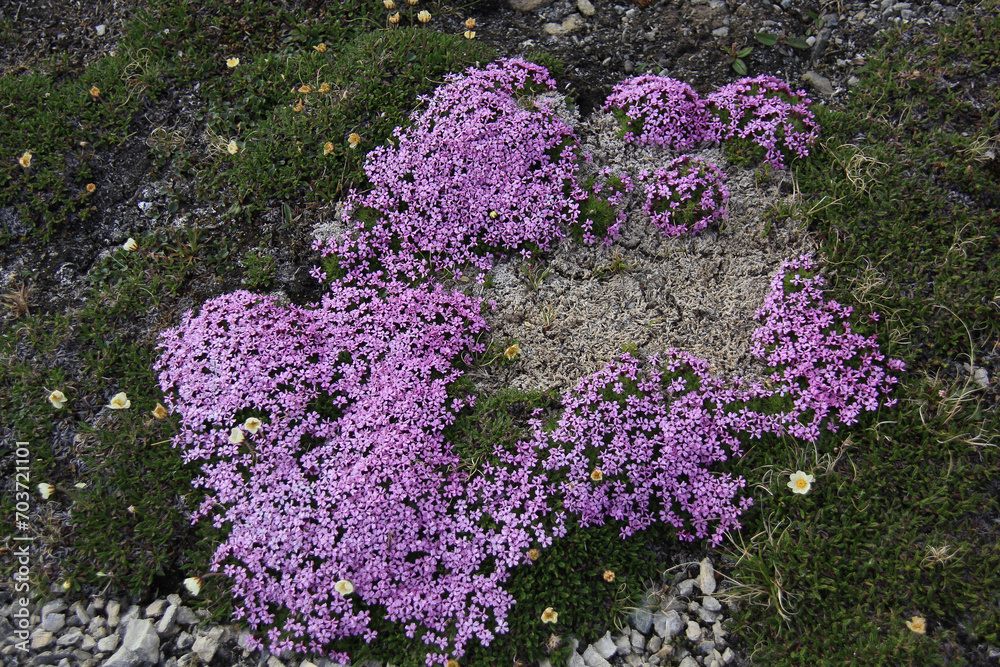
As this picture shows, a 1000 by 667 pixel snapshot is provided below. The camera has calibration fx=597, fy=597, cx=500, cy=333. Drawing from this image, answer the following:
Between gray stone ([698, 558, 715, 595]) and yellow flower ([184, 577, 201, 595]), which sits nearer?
yellow flower ([184, 577, 201, 595])

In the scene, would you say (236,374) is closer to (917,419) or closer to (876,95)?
(917,419)

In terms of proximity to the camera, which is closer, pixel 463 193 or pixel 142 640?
pixel 142 640

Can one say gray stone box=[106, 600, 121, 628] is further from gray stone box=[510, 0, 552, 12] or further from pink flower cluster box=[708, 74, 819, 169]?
gray stone box=[510, 0, 552, 12]

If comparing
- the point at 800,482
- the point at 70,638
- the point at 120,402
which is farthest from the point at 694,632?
the point at 120,402

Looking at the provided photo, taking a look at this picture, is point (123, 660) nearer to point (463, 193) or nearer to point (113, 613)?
point (113, 613)

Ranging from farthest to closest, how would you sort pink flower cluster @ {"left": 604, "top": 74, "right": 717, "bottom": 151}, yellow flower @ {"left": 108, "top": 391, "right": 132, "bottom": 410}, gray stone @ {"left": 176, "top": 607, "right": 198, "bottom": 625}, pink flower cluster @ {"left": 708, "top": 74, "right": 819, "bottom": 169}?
1. pink flower cluster @ {"left": 604, "top": 74, "right": 717, "bottom": 151}
2. pink flower cluster @ {"left": 708, "top": 74, "right": 819, "bottom": 169}
3. yellow flower @ {"left": 108, "top": 391, "right": 132, "bottom": 410}
4. gray stone @ {"left": 176, "top": 607, "right": 198, "bottom": 625}

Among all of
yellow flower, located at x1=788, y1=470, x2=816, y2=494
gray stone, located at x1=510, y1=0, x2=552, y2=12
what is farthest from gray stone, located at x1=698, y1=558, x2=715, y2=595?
gray stone, located at x1=510, y1=0, x2=552, y2=12

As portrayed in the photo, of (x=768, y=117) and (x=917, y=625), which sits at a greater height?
(x=768, y=117)
